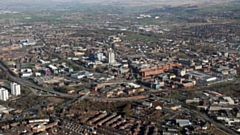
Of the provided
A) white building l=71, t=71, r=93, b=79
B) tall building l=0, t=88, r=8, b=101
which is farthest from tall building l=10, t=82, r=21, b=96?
white building l=71, t=71, r=93, b=79

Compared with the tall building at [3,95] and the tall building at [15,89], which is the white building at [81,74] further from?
the tall building at [3,95]

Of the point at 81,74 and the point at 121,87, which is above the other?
the point at 81,74

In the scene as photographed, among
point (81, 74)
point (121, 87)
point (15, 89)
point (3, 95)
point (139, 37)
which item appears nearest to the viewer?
→ point (3, 95)

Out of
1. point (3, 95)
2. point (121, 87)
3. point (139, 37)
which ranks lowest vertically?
point (121, 87)

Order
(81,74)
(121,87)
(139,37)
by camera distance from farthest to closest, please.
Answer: (139,37), (81,74), (121,87)

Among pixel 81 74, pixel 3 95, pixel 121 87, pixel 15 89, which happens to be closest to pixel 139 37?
pixel 81 74

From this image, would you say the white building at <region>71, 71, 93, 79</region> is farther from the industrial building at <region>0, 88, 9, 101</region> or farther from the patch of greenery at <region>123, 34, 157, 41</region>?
the patch of greenery at <region>123, 34, 157, 41</region>

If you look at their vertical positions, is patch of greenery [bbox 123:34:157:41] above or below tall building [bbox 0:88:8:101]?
above

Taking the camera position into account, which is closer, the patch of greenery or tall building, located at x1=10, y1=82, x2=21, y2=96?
tall building, located at x1=10, y1=82, x2=21, y2=96

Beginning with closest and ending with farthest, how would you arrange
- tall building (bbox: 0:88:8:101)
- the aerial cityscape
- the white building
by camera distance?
the aerial cityscape < tall building (bbox: 0:88:8:101) < the white building

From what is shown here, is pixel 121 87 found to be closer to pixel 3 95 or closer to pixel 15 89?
pixel 15 89

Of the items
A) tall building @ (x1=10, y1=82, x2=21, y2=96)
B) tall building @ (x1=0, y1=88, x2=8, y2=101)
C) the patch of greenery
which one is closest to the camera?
tall building @ (x1=0, y1=88, x2=8, y2=101)

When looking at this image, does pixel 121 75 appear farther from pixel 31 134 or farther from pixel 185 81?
pixel 31 134
